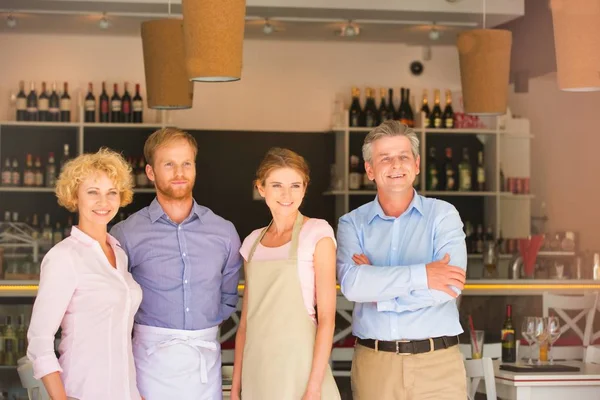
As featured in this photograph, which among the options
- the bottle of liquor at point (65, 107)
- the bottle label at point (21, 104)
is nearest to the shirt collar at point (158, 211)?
the bottle of liquor at point (65, 107)

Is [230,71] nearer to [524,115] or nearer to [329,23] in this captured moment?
[329,23]

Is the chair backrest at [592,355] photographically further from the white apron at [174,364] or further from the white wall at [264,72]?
the white wall at [264,72]

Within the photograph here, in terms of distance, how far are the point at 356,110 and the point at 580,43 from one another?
3.66m

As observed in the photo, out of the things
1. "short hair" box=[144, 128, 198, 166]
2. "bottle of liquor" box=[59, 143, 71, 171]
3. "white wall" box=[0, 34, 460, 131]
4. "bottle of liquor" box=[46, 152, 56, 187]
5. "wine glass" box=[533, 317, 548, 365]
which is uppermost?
"white wall" box=[0, 34, 460, 131]

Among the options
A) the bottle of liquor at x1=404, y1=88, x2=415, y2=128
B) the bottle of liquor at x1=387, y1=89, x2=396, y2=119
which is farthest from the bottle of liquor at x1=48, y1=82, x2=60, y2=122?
the bottle of liquor at x1=404, y1=88, x2=415, y2=128

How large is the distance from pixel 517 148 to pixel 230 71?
14.3 ft

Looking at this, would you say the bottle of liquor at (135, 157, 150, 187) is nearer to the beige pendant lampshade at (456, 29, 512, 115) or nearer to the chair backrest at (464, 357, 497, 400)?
the beige pendant lampshade at (456, 29, 512, 115)

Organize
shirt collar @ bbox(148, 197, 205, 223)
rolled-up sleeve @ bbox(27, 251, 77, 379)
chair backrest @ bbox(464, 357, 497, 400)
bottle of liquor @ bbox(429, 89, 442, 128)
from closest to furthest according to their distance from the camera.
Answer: rolled-up sleeve @ bbox(27, 251, 77, 379) < shirt collar @ bbox(148, 197, 205, 223) < chair backrest @ bbox(464, 357, 497, 400) < bottle of liquor @ bbox(429, 89, 442, 128)

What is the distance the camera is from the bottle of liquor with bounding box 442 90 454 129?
284 inches

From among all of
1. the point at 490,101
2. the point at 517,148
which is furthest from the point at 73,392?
the point at 517,148

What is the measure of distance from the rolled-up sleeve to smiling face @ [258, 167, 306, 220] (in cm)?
57

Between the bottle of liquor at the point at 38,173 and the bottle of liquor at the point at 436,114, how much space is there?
2.83 meters

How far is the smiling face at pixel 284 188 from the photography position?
2646 mm

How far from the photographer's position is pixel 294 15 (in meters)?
6.54
